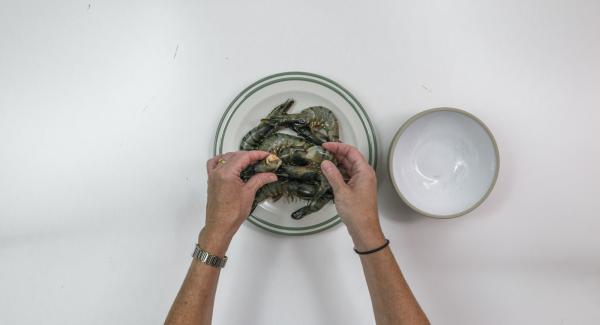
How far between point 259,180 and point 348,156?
11.6 inches

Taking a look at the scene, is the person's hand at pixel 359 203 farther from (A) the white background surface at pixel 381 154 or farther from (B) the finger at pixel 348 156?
(A) the white background surface at pixel 381 154

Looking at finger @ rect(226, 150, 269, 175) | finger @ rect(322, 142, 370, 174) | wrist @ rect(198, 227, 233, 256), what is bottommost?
wrist @ rect(198, 227, 233, 256)

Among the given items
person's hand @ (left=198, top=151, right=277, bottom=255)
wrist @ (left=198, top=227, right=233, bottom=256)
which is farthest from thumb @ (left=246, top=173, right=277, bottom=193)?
wrist @ (left=198, top=227, right=233, bottom=256)

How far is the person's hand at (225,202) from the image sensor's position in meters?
0.97

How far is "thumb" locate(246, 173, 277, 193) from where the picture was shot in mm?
1001

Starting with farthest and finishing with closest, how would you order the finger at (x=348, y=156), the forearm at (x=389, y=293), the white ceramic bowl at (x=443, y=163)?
1. the white ceramic bowl at (x=443, y=163)
2. the finger at (x=348, y=156)
3. the forearm at (x=389, y=293)

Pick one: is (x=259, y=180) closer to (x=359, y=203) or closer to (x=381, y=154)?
(x=359, y=203)

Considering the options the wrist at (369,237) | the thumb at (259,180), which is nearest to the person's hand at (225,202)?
the thumb at (259,180)

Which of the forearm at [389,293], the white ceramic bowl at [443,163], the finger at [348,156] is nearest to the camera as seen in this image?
the forearm at [389,293]

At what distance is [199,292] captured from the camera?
A: 93 cm

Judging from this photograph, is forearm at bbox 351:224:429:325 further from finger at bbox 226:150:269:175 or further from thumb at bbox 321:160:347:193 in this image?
finger at bbox 226:150:269:175

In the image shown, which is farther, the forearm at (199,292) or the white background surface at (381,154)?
the white background surface at (381,154)

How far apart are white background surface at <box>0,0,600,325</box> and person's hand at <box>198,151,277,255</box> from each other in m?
0.26

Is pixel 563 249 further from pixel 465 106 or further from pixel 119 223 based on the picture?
pixel 119 223
